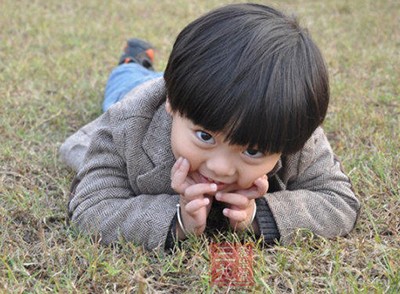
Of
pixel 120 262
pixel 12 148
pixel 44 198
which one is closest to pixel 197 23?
pixel 120 262

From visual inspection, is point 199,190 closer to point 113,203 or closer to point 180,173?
point 180,173

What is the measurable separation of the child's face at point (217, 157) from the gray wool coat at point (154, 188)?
0.20 meters

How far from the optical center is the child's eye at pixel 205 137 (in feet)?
5.25

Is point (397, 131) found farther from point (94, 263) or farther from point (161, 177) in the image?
point (94, 263)

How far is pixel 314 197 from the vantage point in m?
1.92

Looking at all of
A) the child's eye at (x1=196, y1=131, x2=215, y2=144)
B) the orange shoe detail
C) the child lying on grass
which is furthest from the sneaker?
the child's eye at (x1=196, y1=131, x2=215, y2=144)

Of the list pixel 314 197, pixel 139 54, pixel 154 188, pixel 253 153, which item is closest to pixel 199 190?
pixel 253 153

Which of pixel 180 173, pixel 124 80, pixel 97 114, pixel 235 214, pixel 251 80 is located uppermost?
pixel 251 80

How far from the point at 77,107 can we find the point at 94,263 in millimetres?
1368

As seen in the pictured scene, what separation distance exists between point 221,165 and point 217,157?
0.02m

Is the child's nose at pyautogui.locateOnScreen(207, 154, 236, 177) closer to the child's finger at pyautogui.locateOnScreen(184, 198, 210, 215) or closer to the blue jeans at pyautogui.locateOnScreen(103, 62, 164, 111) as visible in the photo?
the child's finger at pyautogui.locateOnScreen(184, 198, 210, 215)

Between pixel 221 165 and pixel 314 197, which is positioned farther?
pixel 314 197

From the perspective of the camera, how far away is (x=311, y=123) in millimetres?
1640

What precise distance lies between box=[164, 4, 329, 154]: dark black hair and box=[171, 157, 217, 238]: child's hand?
153mm
